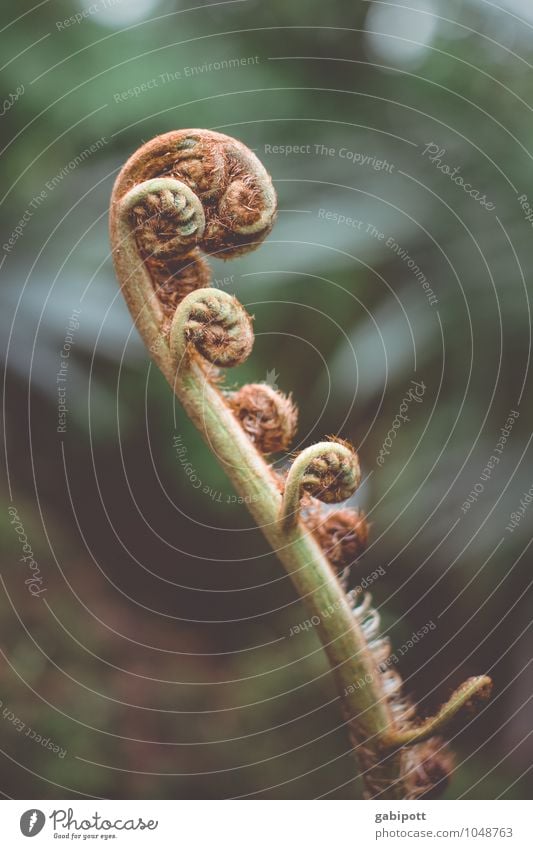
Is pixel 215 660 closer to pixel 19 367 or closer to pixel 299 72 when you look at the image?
pixel 19 367

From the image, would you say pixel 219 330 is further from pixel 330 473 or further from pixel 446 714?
pixel 446 714

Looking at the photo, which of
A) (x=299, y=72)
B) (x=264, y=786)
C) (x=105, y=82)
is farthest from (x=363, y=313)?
(x=264, y=786)

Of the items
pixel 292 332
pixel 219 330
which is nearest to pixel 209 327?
pixel 219 330

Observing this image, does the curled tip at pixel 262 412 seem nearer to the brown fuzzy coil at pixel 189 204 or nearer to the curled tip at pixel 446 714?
the brown fuzzy coil at pixel 189 204

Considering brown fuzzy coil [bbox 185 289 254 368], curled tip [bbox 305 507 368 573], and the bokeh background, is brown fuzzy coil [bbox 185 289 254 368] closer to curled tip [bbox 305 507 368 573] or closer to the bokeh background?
curled tip [bbox 305 507 368 573]
